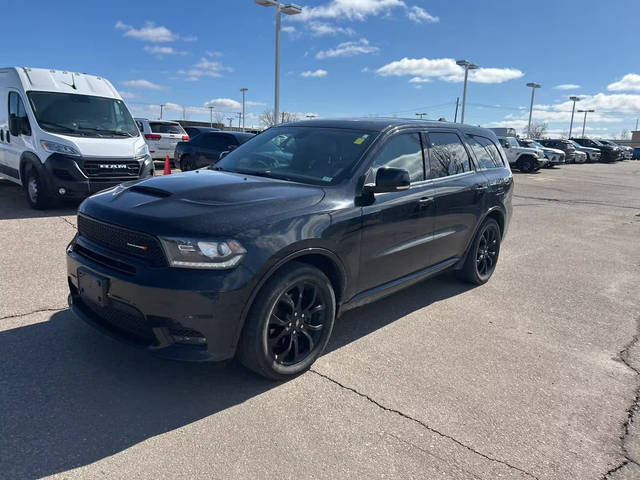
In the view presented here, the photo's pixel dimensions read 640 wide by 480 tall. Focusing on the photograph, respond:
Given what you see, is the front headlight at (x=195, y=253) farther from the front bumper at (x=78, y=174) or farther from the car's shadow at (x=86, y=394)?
the front bumper at (x=78, y=174)

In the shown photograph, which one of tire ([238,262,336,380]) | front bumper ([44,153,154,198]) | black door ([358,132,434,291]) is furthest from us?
front bumper ([44,153,154,198])

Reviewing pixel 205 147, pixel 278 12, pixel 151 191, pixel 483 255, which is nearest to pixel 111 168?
pixel 205 147

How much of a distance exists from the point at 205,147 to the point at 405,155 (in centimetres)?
1020

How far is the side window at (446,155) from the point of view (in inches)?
177

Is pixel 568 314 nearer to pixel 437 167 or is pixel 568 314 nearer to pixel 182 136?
pixel 437 167

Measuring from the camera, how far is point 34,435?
252 cm

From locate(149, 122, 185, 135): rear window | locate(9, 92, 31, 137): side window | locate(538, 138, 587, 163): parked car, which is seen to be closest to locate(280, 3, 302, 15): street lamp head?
locate(149, 122, 185, 135): rear window

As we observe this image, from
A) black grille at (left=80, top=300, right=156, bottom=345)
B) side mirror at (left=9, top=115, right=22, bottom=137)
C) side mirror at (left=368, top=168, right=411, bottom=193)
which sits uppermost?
side mirror at (left=9, top=115, right=22, bottom=137)

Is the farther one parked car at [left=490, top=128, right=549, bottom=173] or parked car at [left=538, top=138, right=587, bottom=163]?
parked car at [left=538, top=138, right=587, bottom=163]

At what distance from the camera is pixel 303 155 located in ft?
13.1

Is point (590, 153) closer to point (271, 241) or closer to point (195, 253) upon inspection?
point (271, 241)

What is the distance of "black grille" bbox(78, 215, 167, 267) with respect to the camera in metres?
2.73

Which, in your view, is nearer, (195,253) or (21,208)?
(195,253)

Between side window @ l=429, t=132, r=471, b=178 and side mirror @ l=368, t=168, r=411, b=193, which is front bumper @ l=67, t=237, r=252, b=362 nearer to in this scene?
side mirror @ l=368, t=168, r=411, b=193
